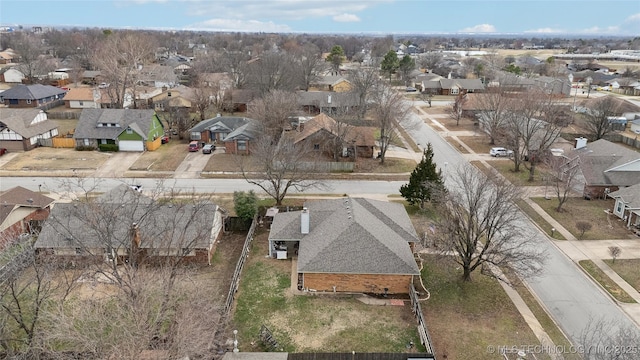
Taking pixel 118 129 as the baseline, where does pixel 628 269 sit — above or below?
below

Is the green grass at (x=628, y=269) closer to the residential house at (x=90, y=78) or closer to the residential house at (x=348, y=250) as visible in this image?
the residential house at (x=348, y=250)

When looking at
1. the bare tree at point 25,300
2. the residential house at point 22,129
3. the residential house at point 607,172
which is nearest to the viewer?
the bare tree at point 25,300

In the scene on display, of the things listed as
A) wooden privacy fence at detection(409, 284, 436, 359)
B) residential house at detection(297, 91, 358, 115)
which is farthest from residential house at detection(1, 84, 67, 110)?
wooden privacy fence at detection(409, 284, 436, 359)

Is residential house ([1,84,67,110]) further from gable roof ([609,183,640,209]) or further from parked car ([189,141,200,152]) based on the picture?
gable roof ([609,183,640,209])

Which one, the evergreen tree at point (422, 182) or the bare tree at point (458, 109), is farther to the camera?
the bare tree at point (458, 109)

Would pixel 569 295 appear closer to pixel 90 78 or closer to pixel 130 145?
pixel 130 145

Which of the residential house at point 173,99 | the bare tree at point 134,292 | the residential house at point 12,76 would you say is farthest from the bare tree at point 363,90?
the residential house at point 12,76

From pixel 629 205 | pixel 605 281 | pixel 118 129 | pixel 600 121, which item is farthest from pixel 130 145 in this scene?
pixel 600 121

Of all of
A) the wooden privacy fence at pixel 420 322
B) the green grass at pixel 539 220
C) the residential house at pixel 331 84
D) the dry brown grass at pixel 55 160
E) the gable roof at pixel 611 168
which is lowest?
the wooden privacy fence at pixel 420 322
